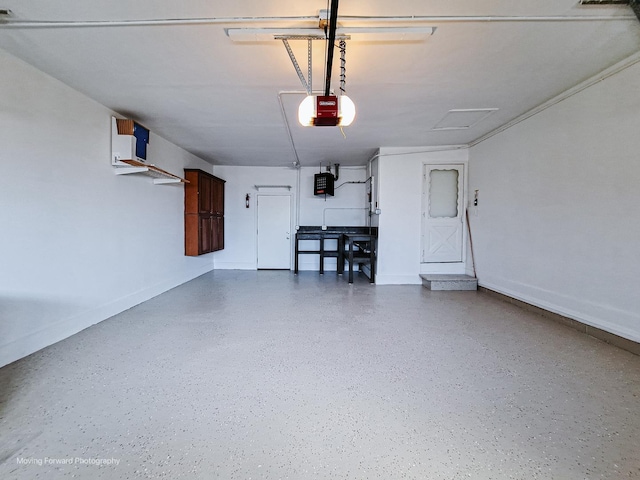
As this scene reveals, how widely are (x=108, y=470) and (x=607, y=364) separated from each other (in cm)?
347

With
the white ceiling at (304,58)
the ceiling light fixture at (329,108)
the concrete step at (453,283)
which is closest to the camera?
the white ceiling at (304,58)

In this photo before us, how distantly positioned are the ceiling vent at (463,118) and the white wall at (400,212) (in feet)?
3.61

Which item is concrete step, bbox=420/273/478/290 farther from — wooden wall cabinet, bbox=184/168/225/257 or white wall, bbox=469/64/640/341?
wooden wall cabinet, bbox=184/168/225/257

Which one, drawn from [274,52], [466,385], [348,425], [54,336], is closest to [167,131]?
[274,52]

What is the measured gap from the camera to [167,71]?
8.60 feet

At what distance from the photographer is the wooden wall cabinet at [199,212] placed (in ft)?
17.5

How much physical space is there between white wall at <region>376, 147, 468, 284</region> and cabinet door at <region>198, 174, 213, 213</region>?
3.54m

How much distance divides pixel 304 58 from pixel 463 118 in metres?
2.55

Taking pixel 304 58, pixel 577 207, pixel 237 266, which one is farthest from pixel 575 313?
pixel 237 266

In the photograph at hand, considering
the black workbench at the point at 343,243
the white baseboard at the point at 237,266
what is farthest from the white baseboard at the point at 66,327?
the black workbench at the point at 343,243

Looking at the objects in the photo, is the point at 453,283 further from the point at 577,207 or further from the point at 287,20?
the point at 287,20

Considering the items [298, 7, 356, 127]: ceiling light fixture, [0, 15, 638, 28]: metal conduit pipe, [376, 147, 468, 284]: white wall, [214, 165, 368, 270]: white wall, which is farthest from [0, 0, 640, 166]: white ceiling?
[214, 165, 368, 270]: white wall

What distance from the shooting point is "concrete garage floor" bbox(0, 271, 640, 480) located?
128 cm

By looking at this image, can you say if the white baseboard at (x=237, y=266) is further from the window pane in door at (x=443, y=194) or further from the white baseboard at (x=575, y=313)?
A: the white baseboard at (x=575, y=313)
